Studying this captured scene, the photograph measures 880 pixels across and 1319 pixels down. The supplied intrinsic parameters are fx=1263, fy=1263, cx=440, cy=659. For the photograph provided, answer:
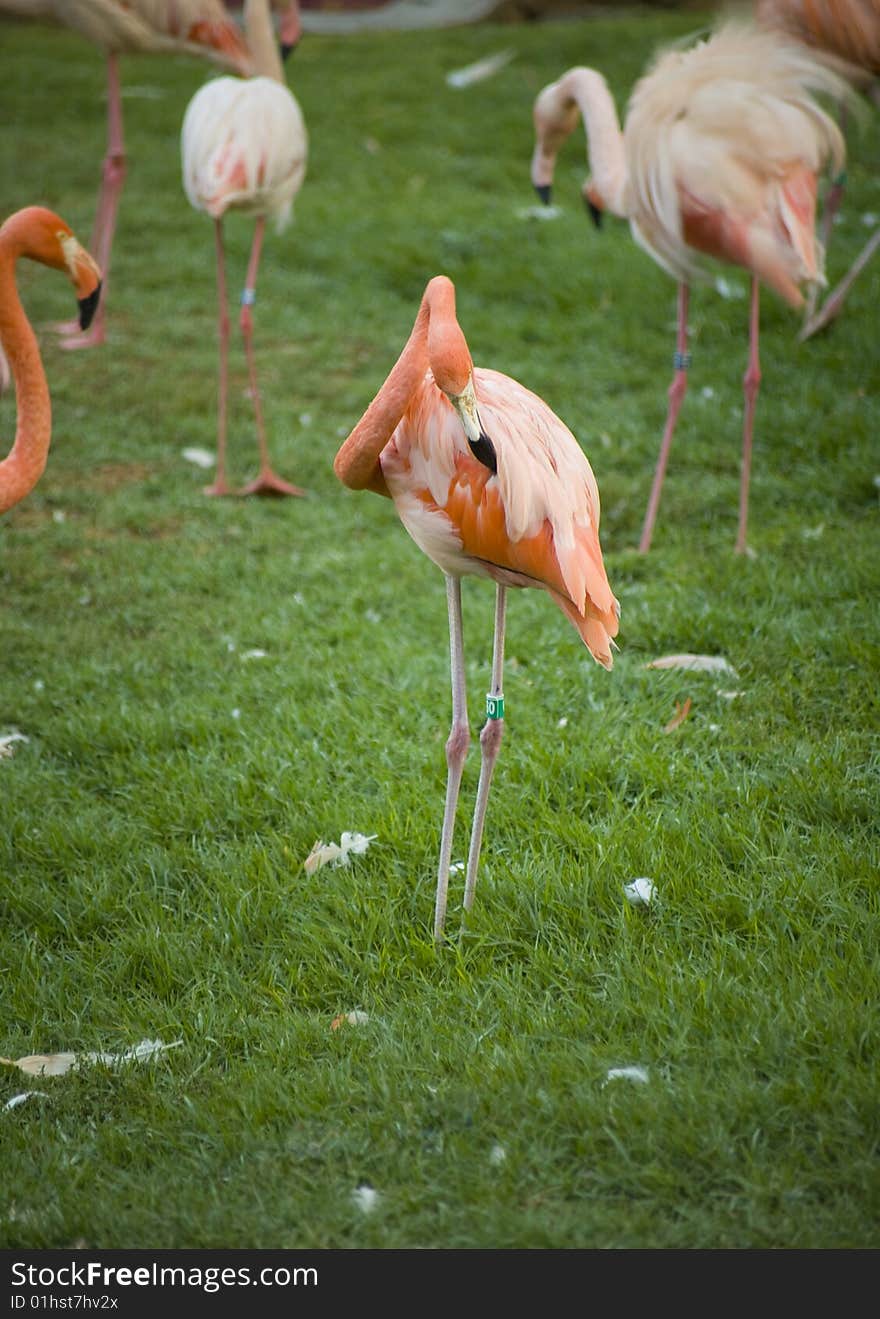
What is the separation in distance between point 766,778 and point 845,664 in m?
0.78

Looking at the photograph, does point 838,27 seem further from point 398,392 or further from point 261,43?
point 398,392

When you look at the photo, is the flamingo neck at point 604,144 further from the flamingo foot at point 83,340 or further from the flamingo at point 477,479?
the flamingo foot at point 83,340

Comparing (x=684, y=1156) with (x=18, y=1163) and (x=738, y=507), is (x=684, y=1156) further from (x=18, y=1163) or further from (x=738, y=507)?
(x=738, y=507)

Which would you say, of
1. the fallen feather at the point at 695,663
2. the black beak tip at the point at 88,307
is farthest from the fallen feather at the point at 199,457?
the fallen feather at the point at 695,663

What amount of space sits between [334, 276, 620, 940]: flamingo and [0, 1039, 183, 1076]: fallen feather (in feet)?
2.56

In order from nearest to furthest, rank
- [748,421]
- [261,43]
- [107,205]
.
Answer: [748,421], [261,43], [107,205]

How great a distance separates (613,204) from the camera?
5.34 metres

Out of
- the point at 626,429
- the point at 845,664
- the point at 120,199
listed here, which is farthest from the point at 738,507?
the point at 120,199

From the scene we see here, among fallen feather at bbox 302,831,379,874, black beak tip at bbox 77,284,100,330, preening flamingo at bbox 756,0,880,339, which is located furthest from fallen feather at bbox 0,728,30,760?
preening flamingo at bbox 756,0,880,339

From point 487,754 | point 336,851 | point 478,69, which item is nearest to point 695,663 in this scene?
point 487,754

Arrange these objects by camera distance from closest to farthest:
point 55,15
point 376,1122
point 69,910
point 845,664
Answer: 1. point 376,1122
2. point 69,910
3. point 845,664
4. point 55,15

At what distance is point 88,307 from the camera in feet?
13.4

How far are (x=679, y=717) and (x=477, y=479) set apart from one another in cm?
151

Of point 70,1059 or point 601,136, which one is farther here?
point 601,136
